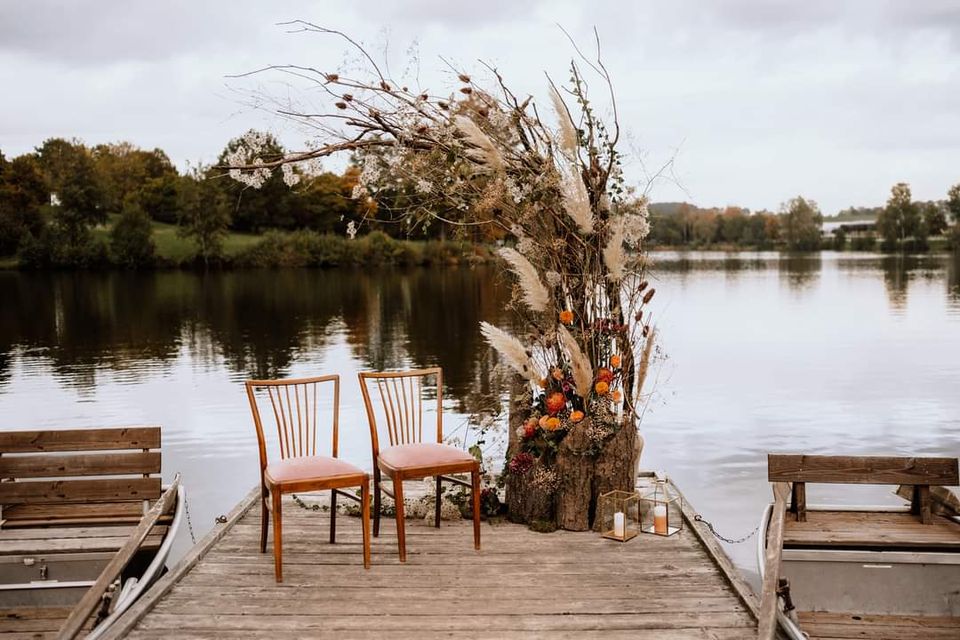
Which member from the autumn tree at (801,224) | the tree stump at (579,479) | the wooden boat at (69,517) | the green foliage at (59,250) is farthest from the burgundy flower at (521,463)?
the autumn tree at (801,224)

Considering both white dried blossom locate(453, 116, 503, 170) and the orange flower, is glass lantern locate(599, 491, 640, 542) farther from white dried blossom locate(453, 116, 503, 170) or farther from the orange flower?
white dried blossom locate(453, 116, 503, 170)

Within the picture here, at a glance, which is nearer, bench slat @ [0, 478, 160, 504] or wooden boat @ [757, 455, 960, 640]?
wooden boat @ [757, 455, 960, 640]

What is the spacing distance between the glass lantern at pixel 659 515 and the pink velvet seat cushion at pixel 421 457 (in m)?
1.10

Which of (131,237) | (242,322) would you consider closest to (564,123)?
(242,322)

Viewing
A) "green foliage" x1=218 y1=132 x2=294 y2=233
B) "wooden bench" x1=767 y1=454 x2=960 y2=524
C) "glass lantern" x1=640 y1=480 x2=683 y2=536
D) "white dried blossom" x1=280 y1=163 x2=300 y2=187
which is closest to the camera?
"wooden bench" x1=767 y1=454 x2=960 y2=524

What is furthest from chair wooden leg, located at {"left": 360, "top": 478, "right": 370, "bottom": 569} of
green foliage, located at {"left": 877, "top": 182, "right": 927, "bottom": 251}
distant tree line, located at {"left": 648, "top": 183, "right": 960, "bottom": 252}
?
green foliage, located at {"left": 877, "top": 182, "right": 927, "bottom": 251}

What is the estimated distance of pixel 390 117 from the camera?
5.31 metres

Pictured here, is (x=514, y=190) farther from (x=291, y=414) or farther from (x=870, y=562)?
(x=870, y=562)

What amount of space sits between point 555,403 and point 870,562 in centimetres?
189

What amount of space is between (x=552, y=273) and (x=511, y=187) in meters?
0.57

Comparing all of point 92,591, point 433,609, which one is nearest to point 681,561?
point 433,609

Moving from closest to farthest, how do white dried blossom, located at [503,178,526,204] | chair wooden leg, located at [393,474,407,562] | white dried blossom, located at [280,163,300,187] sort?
chair wooden leg, located at [393,474,407,562] → white dried blossom, located at [503,178,526,204] → white dried blossom, located at [280,163,300,187]

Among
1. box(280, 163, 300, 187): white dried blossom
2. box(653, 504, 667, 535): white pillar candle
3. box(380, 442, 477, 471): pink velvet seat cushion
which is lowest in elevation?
box(653, 504, 667, 535): white pillar candle

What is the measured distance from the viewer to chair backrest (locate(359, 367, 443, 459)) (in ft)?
15.8
